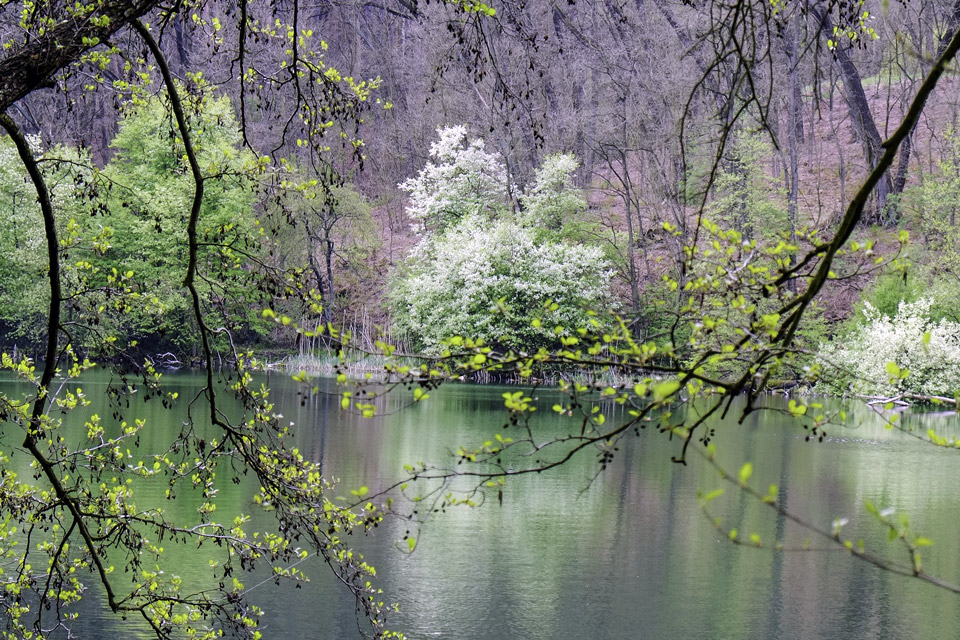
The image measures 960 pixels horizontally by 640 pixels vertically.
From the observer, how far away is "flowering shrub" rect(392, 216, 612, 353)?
2636cm

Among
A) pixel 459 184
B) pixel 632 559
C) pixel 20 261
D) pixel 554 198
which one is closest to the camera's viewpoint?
pixel 632 559

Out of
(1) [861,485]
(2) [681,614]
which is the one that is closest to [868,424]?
(1) [861,485]

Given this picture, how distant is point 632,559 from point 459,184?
21138 millimetres

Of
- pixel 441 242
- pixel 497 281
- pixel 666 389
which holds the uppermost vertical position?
pixel 441 242

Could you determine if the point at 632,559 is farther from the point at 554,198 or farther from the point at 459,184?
the point at 459,184

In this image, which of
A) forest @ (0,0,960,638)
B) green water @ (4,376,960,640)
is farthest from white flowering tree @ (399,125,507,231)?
green water @ (4,376,960,640)

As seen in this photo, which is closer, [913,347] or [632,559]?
[632,559]

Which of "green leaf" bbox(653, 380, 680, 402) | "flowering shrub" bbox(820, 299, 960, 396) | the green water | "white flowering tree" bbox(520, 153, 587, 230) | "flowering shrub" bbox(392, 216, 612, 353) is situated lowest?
the green water

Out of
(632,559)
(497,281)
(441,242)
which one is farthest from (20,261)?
(632,559)

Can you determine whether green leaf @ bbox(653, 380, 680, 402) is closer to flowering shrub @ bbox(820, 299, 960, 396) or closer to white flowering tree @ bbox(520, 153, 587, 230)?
flowering shrub @ bbox(820, 299, 960, 396)

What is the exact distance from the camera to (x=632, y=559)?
1023cm

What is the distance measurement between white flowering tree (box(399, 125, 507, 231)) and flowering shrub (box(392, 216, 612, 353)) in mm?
2390

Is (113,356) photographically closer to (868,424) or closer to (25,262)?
(868,424)

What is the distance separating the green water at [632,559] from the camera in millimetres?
8297
